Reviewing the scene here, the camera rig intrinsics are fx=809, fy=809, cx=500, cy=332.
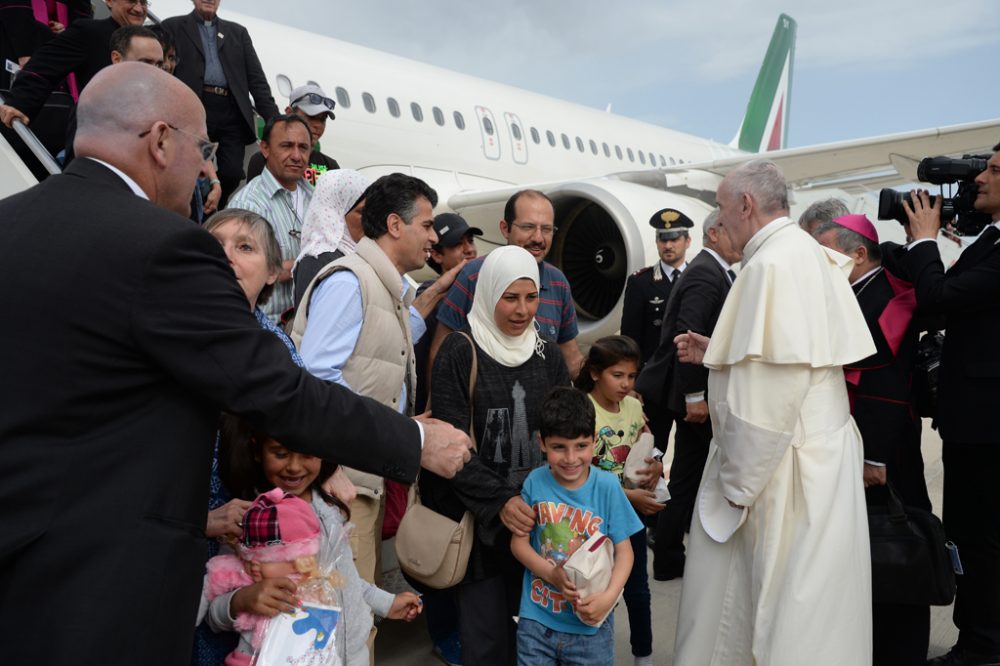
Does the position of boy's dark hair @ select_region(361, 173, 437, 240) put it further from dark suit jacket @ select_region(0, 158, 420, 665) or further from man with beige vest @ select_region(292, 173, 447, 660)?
dark suit jacket @ select_region(0, 158, 420, 665)

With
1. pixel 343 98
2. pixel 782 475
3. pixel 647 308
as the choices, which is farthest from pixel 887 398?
pixel 343 98

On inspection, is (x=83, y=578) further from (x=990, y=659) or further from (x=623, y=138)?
(x=623, y=138)

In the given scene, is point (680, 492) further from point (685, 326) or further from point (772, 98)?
point (772, 98)

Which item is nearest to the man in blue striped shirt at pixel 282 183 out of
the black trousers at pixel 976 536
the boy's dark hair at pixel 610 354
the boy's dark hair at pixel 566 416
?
the boy's dark hair at pixel 610 354

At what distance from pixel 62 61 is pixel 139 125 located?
2552mm

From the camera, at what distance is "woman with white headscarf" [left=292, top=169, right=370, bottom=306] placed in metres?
2.87

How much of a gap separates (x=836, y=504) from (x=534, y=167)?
28.1 ft

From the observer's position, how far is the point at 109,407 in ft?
4.42

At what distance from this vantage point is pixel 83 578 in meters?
1.30

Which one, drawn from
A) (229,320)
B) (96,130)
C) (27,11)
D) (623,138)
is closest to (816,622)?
(229,320)

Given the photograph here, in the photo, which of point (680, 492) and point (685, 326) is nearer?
point (685, 326)

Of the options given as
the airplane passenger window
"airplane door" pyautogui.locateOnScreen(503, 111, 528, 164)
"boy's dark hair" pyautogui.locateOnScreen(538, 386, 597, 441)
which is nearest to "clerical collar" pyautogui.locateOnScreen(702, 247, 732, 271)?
"boy's dark hair" pyautogui.locateOnScreen(538, 386, 597, 441)

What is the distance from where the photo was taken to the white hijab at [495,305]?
2.58m

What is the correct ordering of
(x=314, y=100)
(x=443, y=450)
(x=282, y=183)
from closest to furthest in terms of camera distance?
(x=443, y=450), (x=282, y=183), (x=314, y=100)
